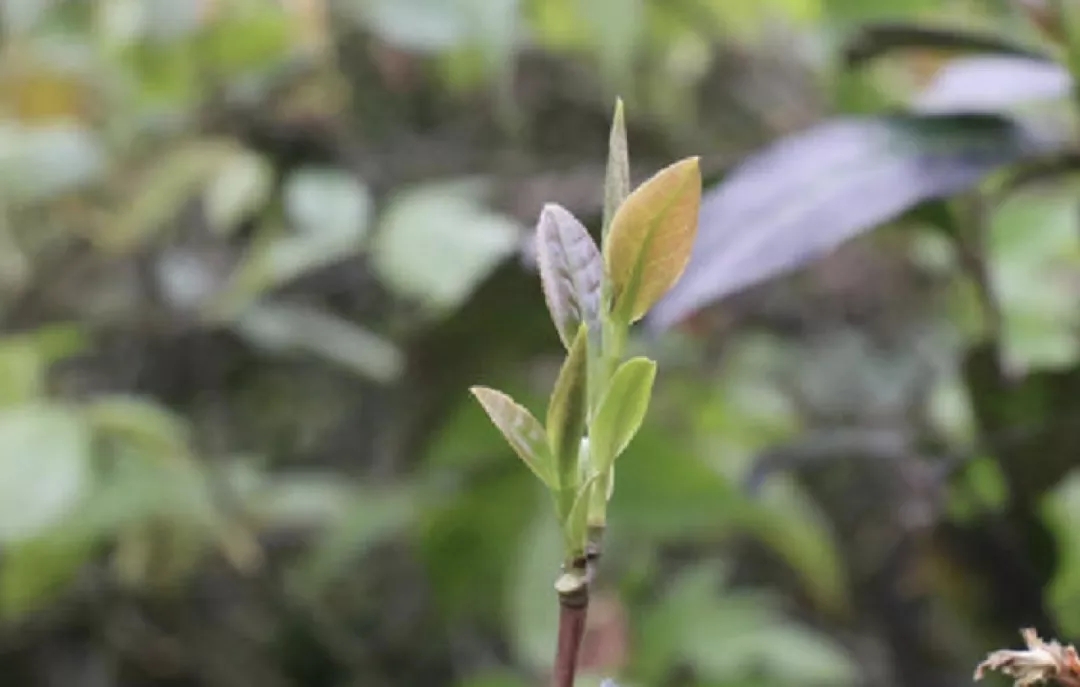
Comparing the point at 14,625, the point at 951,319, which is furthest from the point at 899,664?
the point at 14,625

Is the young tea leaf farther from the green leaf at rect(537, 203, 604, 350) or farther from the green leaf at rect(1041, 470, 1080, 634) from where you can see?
the green leaf at rect(1041, 470, 1080, 634)

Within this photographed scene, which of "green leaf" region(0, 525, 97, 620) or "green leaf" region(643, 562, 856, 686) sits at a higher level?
"green leaf" region(0, 525, 97, 620)

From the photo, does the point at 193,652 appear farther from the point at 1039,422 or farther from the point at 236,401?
the point at 1039,422

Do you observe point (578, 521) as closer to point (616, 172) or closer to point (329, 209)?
point (616, 172)

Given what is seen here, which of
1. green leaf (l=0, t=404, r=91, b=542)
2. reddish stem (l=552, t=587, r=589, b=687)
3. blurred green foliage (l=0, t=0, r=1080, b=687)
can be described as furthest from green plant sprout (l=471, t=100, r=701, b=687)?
green leaf (l=0, t=404, r=91, b=542)

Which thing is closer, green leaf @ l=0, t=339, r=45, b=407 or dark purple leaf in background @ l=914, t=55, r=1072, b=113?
dark purple leaf in background @ l=914, t=55, r=1072, b=113

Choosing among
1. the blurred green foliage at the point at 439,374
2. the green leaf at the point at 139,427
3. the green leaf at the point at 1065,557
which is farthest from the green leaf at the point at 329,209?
the green leaf at the point at 1065,557
